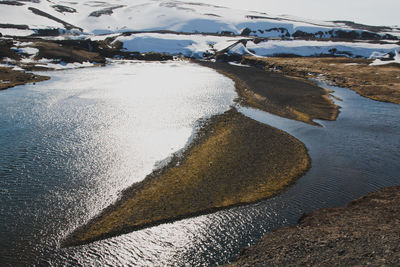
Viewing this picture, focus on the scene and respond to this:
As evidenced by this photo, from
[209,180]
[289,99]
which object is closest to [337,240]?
[209,180]

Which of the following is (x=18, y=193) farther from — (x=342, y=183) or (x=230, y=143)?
(x=342, y=183)

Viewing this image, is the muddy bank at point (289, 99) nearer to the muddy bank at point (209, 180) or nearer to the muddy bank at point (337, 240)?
the muddy bank at point (209, 180)

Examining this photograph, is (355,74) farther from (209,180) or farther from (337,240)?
(337,240)

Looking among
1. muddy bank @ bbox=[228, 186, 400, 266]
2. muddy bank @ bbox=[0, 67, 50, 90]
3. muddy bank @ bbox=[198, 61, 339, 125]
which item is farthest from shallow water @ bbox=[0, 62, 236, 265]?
muddy bank @ bbox=[228, 186, 400, 266]

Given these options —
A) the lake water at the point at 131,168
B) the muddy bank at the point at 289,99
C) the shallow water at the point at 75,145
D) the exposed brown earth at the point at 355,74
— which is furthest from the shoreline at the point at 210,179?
the exposed brown earth at the point at 355,74

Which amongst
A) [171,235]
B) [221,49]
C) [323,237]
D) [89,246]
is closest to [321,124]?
[323,237]

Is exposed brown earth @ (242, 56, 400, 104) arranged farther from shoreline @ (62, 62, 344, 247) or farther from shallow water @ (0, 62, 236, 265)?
shoreline @ (62, 62, 344, 247)

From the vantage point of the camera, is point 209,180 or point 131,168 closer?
point 209,180
